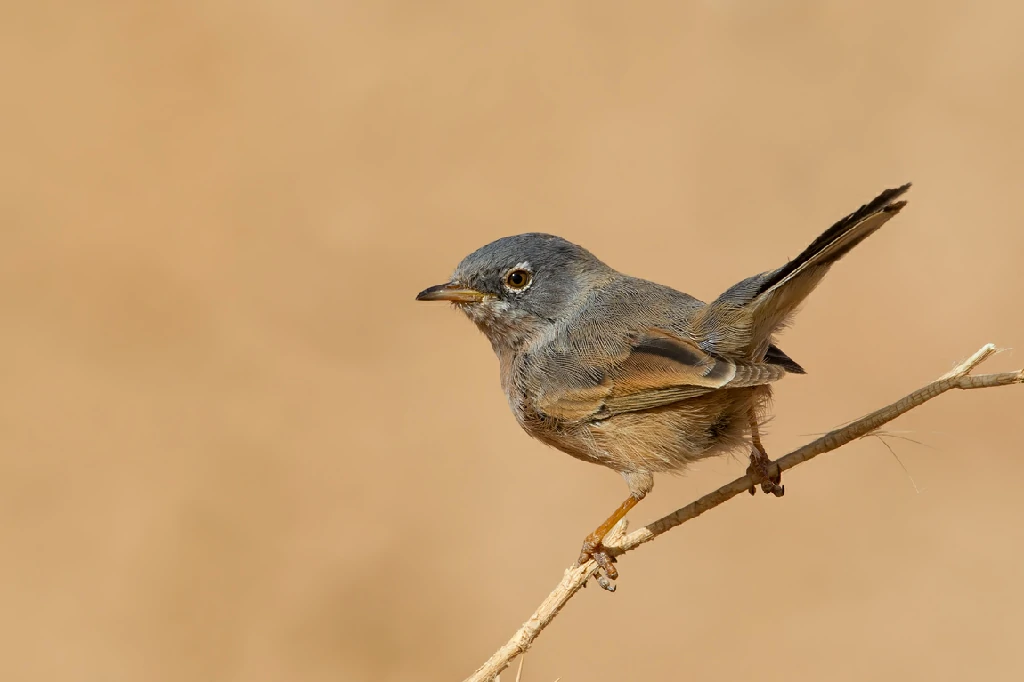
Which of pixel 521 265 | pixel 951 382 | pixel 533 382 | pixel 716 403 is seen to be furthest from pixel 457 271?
pixel 951 382

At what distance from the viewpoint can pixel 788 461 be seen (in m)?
3.23

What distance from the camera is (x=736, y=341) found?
398 cm

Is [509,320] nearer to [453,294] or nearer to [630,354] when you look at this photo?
[453,294]

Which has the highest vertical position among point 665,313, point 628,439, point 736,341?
point 665,313

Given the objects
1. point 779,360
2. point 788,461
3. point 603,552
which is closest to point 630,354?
point 779,360

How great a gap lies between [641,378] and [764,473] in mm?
656

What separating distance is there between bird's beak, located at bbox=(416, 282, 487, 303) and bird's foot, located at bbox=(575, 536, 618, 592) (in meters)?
1.35

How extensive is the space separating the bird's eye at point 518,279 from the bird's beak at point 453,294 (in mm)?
142

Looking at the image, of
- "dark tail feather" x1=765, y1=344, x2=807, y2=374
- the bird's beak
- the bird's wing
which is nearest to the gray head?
the bird's beak

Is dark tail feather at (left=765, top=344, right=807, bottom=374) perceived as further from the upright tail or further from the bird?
the upright tail

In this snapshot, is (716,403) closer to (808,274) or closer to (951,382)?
(808,274)

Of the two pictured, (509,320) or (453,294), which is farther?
(509,320)

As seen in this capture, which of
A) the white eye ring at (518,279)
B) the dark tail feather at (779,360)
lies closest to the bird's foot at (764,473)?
the dark tail feather at (779,360)

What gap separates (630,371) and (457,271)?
109 cm
